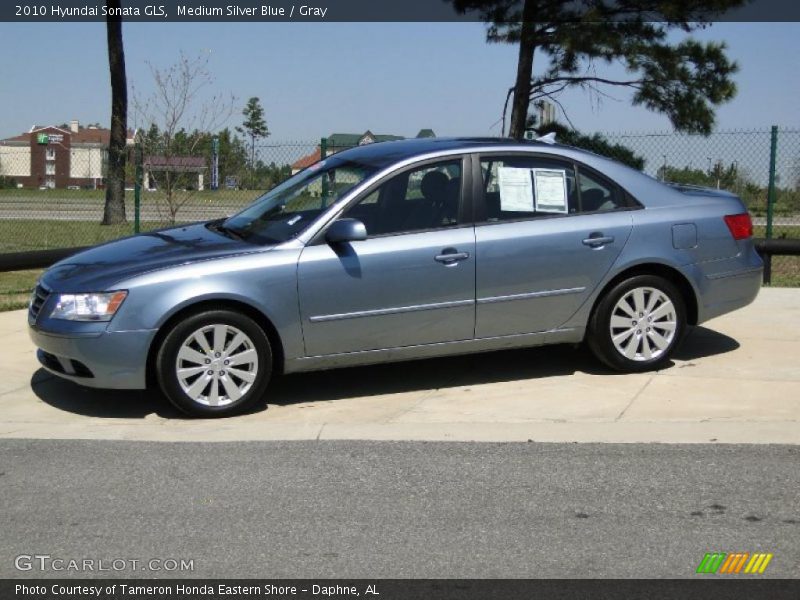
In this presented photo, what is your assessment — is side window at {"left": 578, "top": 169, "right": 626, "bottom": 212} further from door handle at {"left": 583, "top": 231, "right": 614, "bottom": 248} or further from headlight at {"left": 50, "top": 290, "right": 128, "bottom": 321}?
headlight at {"left": 50, "top": 290, "right": 128, "bottom": 321}

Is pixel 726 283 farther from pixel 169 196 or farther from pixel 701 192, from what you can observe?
pixel 169 196

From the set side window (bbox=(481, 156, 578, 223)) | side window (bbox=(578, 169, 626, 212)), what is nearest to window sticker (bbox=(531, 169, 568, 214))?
side window (bbox=(481, 156, 578, 223))

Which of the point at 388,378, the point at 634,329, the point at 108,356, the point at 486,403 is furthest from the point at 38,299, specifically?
the point at 634,329

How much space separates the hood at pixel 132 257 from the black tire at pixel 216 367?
392mm

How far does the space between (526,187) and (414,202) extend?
82cm

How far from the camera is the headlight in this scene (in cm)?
598

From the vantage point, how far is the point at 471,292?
21.7 feet

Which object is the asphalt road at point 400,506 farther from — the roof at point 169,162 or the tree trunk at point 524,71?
the tree trunk at point 524,71

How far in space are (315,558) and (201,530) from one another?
0.61 meters

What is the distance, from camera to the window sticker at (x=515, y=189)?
6.86 m
